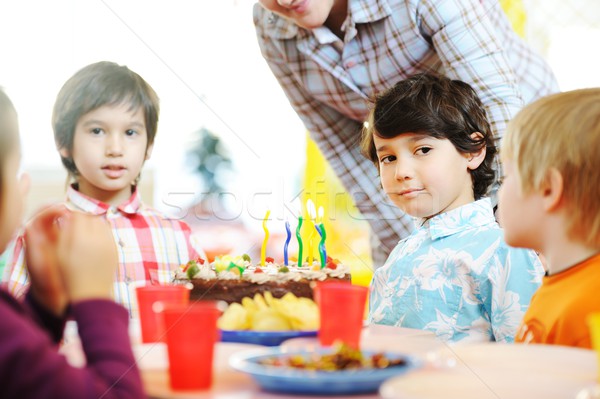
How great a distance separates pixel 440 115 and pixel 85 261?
3.51ft

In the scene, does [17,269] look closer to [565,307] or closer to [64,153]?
[64,153]

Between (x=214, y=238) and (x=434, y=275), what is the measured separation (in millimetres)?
3247

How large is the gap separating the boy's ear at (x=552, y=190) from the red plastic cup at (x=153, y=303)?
0.50 m

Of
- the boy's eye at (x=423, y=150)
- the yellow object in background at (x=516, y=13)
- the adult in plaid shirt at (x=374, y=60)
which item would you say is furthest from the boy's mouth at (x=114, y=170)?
the yellow object in background at (x=516, y=13)

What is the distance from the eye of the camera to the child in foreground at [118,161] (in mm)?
1902

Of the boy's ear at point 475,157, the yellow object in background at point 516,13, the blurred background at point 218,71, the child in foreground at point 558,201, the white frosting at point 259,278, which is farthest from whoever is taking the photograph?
the yellow object in background at point 516,13

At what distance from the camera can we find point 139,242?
6.34 ft

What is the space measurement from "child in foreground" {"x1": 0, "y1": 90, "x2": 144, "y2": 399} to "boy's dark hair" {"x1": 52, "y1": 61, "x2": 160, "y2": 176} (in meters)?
1.17

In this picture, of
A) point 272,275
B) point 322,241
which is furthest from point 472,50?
point 272,275

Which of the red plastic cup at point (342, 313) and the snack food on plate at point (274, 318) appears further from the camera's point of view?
the snack food on plate at point (274, 318)

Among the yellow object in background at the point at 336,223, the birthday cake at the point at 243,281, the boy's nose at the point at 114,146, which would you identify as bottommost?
the yellow object in background at the point at 336,223

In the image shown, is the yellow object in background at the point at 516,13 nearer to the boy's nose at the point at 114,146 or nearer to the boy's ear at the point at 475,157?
the boy's ear at the point at 475,157

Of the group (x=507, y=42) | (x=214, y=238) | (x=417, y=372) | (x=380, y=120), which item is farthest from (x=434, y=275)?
(x=214, y=238)

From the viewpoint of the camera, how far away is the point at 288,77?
2.30m
